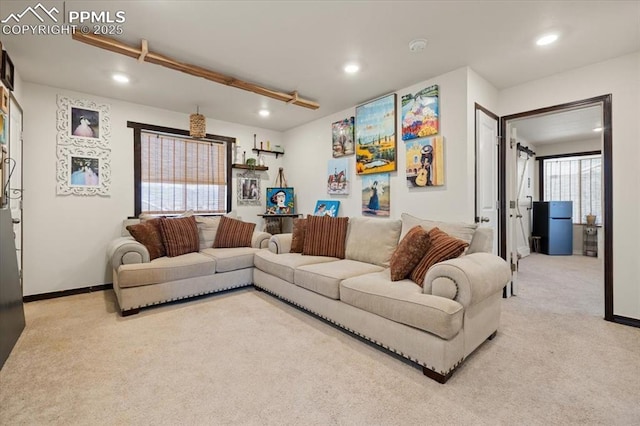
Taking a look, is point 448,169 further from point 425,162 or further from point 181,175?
point 181,175

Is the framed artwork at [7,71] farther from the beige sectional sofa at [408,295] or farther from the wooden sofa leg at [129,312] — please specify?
the beige sectional sofa at [408,295]

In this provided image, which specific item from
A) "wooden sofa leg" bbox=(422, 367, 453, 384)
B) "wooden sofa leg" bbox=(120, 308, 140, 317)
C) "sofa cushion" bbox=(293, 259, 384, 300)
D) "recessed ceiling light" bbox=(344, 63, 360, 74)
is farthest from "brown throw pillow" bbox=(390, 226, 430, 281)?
"wooden sofa leg" bbox=(120, 308, 140, 317)

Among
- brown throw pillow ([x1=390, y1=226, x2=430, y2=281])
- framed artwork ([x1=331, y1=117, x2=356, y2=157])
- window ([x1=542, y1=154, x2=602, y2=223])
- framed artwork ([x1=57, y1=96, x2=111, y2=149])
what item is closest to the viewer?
brown throw pillow ([x1=390, y1=226, x2=430, y2=281])

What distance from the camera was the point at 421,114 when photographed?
3285 mm

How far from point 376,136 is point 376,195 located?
772mm

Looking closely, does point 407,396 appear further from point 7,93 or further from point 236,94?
point 7,93

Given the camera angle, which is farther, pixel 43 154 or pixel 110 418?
pixel 43 154

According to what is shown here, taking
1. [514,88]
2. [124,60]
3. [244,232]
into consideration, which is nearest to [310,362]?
[244,232]

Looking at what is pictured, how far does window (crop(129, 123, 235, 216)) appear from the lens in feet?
13.4

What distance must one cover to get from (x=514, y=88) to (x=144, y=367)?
4.45m

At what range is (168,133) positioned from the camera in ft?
14.0

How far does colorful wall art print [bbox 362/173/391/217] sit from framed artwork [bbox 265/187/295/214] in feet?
5.17

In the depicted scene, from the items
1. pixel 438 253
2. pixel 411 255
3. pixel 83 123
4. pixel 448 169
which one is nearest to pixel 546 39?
pixel 448 169

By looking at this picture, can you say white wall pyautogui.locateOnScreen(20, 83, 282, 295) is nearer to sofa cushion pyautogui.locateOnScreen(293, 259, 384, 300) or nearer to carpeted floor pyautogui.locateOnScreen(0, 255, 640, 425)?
carpeted floor pyautogui.locateOnScreen(0, 255, 640, 425)
